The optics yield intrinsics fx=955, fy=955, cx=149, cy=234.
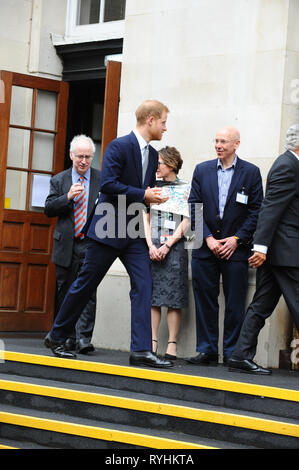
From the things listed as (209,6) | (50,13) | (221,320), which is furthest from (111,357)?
(50,13)

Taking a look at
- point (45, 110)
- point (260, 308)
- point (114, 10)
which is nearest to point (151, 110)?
point (260, 308)

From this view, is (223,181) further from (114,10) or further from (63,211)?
(114,10)

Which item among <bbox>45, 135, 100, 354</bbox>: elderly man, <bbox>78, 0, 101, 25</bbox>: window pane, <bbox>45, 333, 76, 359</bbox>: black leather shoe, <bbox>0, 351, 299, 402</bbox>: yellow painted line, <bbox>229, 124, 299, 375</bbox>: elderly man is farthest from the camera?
<bbox>78, 0, 101, 25</bbox>: window pane

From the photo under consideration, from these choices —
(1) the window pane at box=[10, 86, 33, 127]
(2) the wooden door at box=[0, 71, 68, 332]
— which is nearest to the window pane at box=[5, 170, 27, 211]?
(2) the wooden door at box=[0, 71, 68, 332]

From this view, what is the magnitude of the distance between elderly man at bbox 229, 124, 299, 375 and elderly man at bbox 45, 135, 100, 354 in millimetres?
1570

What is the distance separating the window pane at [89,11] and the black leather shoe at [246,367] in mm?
4490

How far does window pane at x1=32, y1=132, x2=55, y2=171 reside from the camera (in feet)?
31.5

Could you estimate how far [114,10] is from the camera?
966cm

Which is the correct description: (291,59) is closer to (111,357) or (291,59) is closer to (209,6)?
(209,6)

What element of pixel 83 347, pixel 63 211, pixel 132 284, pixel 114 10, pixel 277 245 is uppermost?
pixel 114 10

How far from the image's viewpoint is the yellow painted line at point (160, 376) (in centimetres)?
572

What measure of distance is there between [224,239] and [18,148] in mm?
3111

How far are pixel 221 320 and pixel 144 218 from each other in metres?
1.15

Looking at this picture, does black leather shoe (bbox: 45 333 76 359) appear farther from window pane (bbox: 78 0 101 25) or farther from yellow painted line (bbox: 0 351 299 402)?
window pane (bbox: 78 0 101 25)
